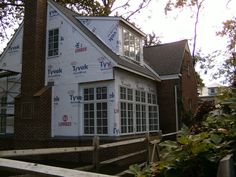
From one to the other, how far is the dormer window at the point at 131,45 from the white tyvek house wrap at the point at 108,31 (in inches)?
34.2

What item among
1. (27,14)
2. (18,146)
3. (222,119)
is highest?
(27,14)

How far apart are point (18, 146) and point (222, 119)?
14692mm

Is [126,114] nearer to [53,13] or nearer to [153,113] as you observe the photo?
[153,113]

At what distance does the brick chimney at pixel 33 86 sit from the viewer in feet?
51.1

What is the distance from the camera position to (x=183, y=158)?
2.43 m

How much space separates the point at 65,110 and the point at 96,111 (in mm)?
1797

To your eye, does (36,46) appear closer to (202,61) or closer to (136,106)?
(136,106)

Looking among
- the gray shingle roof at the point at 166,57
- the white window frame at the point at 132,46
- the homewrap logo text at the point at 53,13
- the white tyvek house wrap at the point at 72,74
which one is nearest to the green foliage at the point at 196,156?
the white tyvek house wrap at the point at 72,74

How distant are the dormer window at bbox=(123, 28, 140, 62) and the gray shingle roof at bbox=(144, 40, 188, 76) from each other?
3.08 m

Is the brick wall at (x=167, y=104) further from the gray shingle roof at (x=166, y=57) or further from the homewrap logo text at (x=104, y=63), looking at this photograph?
the homewrap logo text at (x=104, y=63)

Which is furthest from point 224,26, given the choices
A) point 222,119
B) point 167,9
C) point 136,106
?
point 222,119

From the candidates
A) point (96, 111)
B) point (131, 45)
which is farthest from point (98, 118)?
point (131, 45)

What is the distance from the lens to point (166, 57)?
906 inches

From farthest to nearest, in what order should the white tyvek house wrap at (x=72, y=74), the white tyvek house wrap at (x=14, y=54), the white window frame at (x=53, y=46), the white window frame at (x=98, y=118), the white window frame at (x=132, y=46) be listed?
the white tyvek house wrap at (x=14, y=54) → the white window frame at (x=132, y=46) → the white window frame at (x=53, y=46) → the white tyvek house wrap at (x=72, y=74) → the white window frame at (x=98, y=118)
